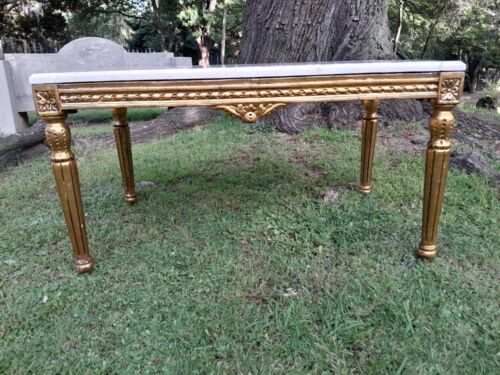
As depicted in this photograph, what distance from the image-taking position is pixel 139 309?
175cm

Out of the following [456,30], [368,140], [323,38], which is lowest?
[368,140]

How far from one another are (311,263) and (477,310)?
2.49 feet

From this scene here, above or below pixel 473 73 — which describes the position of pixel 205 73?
above

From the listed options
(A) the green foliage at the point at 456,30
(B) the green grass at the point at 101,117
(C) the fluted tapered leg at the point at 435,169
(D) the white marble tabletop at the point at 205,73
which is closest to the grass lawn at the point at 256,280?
(C) the fluted tapered leg at the point at 435,169

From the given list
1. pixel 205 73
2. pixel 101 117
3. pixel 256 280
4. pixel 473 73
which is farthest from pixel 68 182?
pixel 473 73

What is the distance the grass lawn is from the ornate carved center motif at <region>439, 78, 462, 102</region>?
0.82 metres

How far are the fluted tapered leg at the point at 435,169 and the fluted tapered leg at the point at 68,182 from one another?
163 centimetres

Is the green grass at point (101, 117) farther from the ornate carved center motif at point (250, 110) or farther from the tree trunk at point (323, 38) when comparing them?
the ornate carved center motif at point (250, 110)

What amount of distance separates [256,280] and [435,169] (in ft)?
3.26

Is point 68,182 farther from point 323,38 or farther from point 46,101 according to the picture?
point 323,38

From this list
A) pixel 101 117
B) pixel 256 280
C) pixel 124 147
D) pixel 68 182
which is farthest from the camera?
pixel 101 117

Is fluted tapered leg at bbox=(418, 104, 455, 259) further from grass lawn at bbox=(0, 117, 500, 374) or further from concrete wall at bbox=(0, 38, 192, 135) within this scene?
→ concrete wall at bbox=(0, 38, 192, 135)

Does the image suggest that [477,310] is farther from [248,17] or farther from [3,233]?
[248,17]

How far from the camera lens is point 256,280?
1.92 meters
